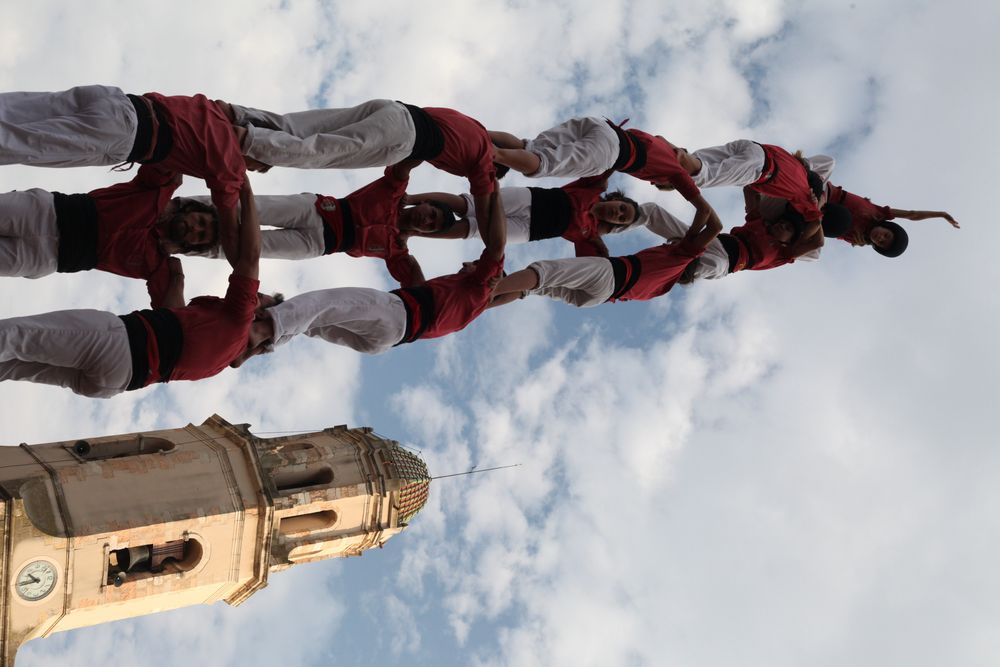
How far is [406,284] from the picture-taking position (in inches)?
424

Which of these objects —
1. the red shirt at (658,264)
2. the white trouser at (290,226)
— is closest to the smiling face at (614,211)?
the red shirt at (658,264)

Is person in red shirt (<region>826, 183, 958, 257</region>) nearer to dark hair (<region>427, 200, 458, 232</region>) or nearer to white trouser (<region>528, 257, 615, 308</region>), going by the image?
white trouser (<region>528, 257, 615, 308</region>)

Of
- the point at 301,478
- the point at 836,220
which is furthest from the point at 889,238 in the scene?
the point at 301,478

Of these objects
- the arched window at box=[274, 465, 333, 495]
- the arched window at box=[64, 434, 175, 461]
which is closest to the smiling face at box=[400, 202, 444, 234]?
the arched window at box=[64, 434, 175, 461]

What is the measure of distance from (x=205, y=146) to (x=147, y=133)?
18.9 inches

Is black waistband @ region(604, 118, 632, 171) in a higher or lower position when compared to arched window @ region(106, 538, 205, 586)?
higher

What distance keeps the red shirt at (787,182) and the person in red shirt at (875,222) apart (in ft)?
3.99

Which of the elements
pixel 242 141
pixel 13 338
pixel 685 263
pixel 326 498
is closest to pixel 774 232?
pixel 685 263

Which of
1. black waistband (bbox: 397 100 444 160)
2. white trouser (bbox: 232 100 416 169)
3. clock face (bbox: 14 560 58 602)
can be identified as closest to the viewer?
white trouser (bbox: 232 100 416 169)

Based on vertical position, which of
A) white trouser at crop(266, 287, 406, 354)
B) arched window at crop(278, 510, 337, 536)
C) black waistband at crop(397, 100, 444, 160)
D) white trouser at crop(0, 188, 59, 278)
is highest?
black waistband at crop(397, 100, 444, 160)

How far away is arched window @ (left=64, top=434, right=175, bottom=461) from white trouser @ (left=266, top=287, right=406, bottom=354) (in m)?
12.9

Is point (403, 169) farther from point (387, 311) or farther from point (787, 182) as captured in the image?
point (787, 182)

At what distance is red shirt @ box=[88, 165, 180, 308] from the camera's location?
29.6ft

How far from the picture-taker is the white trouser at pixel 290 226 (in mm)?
10367
